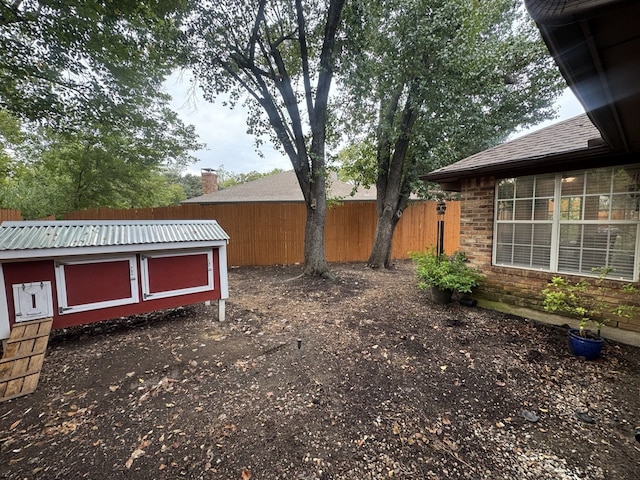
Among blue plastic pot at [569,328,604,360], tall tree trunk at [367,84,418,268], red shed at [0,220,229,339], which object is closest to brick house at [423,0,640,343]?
blue plastic pot at [569,328,604,360]

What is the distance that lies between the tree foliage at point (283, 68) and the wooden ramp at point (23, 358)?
4835mm

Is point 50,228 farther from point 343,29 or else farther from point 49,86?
point 343,29

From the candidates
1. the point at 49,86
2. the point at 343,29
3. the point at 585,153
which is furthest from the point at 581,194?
the point at 49,86

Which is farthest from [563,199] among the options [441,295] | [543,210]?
[441,295]

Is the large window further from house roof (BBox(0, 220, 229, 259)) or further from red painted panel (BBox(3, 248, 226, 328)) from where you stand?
red painted panel (BBox(3, 248, 226, 328))

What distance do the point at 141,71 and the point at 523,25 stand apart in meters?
11.2

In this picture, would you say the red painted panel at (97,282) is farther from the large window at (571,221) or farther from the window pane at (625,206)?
the window pane at (625,206)

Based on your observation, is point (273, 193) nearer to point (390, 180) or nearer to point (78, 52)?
point (390, 180)

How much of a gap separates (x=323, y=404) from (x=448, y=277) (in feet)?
11.0

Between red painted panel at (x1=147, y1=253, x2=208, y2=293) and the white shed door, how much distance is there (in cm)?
98

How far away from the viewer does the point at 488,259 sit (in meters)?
4.81

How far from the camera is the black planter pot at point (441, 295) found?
4871 mm

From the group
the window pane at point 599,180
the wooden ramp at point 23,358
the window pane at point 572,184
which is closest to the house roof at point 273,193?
the window pane at point 572,184

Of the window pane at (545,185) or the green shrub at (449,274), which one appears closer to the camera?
the window pane at (545,185)
